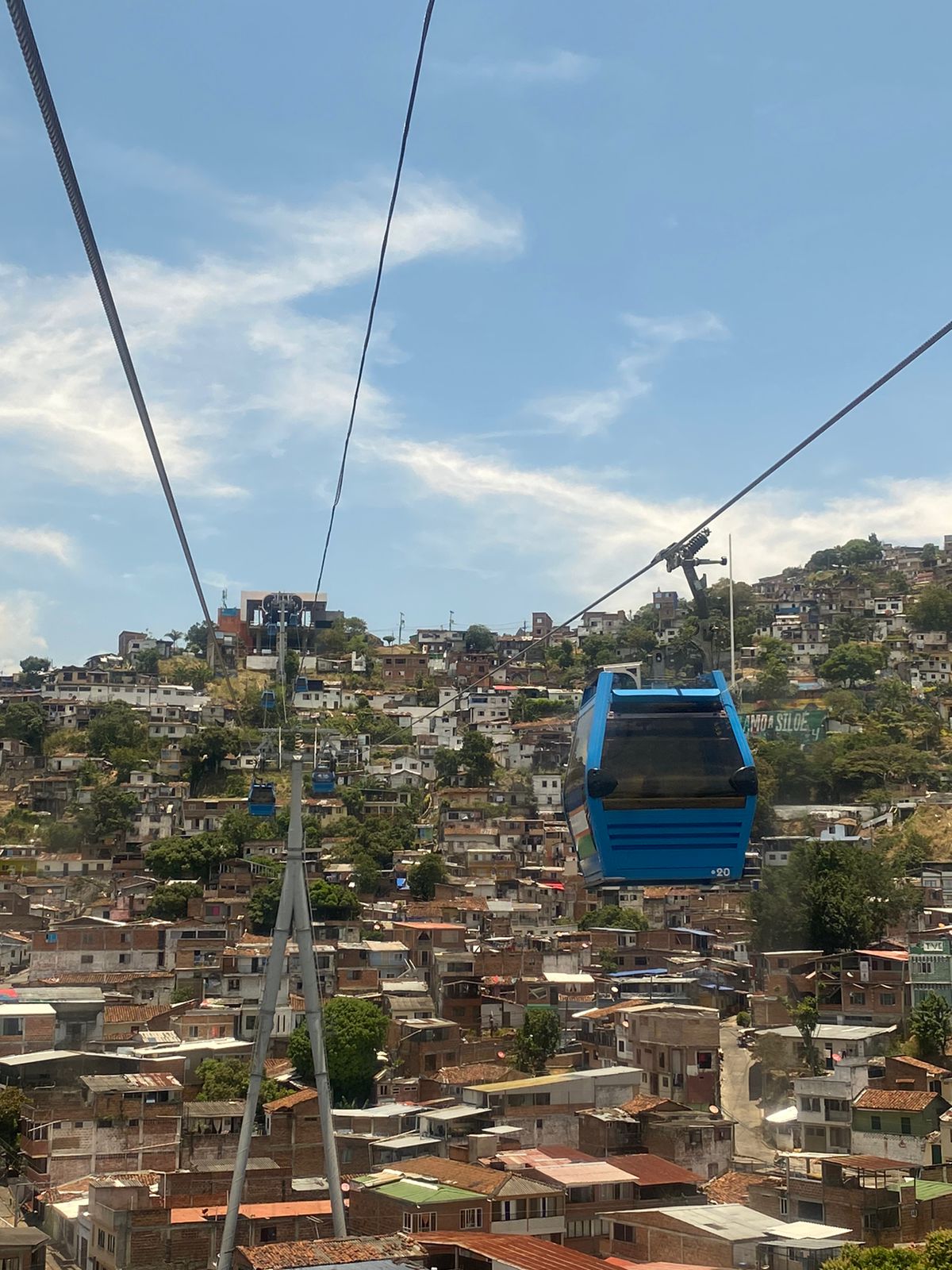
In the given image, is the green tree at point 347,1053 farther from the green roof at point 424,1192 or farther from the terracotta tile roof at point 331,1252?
the terracotta tile roof at point 331,1252

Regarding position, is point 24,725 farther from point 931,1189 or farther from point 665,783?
point 665,783

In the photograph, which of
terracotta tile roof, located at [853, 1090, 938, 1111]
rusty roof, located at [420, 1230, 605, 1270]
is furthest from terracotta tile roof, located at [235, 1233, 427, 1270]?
terracotta tile roof, located at [853, 1090, 938, 1111]

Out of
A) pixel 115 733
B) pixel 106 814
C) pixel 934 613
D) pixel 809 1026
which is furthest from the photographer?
pixel 934 613

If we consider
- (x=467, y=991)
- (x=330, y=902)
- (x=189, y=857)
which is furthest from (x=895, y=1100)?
(x=189, y=857)

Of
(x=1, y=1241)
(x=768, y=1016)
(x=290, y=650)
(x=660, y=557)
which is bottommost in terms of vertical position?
(x=1, y=1241)

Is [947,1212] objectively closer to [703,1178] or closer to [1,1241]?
[703,1178]

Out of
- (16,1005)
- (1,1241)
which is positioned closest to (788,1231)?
(1,1241)

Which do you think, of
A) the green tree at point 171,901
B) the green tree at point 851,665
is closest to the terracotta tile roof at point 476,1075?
the green tree at point 171,901
